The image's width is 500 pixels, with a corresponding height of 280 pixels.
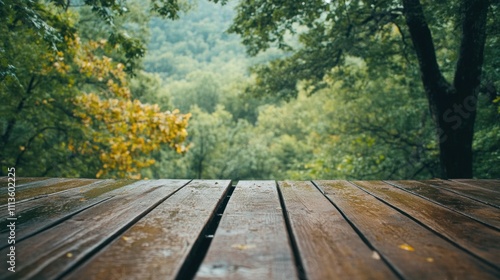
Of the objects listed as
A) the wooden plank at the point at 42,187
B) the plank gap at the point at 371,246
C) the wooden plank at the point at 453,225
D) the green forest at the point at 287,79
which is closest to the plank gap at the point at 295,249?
the plank gap at the point at 371,246

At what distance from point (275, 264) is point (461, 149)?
4.14 meters

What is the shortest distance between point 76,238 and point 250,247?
2.21ft

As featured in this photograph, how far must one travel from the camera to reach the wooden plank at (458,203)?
1.53 meters

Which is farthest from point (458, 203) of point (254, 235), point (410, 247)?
point (254, 235)

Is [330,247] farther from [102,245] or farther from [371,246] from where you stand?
[102,245]

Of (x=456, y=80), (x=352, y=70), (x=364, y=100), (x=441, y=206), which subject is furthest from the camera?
(x=364, y=100)

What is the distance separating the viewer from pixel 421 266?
0.97 m

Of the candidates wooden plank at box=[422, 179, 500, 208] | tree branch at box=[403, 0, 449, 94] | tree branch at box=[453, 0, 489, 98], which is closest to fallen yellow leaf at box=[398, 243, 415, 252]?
wooden plank at box=[422, 179, 500, 208]

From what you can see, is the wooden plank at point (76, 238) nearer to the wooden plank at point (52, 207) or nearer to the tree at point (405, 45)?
the wooden plank at point (52, 207)

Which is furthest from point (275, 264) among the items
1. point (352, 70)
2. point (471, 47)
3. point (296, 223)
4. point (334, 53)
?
point (352, 70)

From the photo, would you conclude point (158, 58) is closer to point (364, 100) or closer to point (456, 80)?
point (364, 100)

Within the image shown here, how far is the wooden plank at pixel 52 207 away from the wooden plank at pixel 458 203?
2023 mm

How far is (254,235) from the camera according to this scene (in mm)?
1208

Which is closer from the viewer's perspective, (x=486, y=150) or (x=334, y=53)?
(x=486, y=150)
